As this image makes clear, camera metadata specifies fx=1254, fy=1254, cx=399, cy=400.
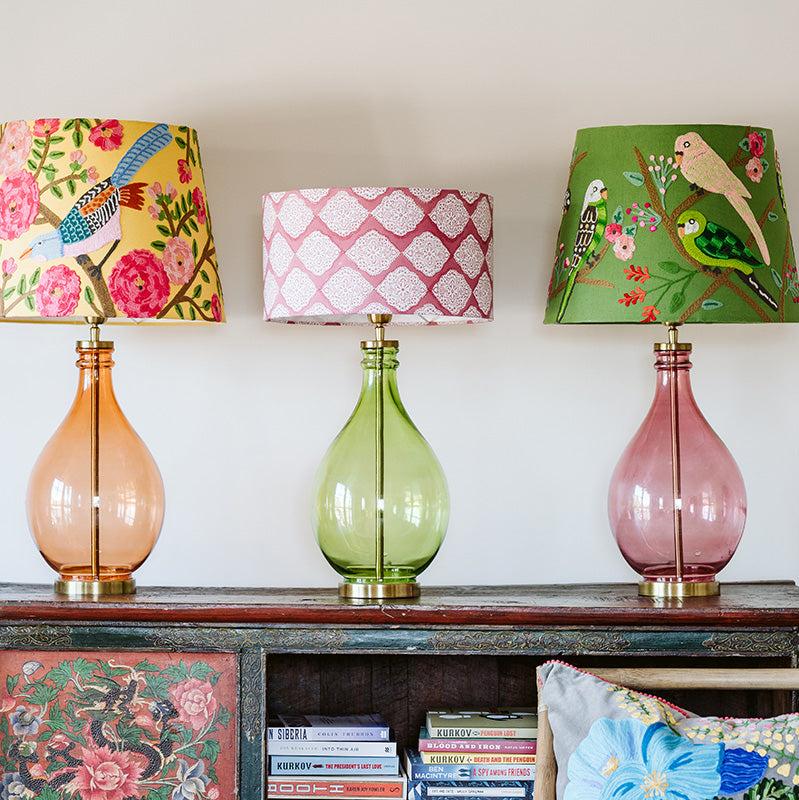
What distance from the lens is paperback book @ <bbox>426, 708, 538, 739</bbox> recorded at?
1.70m

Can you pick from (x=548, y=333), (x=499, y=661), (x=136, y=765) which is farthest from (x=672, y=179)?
(x=136, y=765)

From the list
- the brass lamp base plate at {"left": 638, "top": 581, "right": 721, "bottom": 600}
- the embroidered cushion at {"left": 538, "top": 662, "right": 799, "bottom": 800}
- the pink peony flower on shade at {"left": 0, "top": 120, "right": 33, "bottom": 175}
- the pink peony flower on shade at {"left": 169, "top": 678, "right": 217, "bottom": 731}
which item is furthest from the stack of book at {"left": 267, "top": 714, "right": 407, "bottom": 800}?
the pink peony flower on shade at {"left": 0, "top": 120, "right": 33, "bottom": 175}

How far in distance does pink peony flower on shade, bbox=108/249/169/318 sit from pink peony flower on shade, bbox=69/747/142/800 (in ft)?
1.95

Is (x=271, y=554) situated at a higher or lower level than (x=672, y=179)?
lower

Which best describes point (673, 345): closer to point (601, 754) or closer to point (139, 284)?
point (601, 754)

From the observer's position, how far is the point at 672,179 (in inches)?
66.4

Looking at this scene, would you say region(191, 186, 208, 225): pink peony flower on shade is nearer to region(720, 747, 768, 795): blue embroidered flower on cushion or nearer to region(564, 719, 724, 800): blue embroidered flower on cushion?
region(564, 719, 724, 800): blue embroidered flower on cushion

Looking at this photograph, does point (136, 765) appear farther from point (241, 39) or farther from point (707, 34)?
point (707, 34)

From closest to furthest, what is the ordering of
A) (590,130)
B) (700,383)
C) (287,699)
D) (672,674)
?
(672,674) < (590,130) < (287,699) < (700,383)

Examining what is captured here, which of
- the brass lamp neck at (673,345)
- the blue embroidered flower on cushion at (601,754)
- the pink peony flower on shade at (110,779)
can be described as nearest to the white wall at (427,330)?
the brass lamp neck at (673,345)

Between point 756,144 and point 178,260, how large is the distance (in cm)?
81

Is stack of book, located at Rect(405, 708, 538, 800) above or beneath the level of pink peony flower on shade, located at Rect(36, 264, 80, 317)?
beneath

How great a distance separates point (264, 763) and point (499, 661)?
40 cm

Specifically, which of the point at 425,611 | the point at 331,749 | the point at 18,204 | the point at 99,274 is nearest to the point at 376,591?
the point at 425,611
